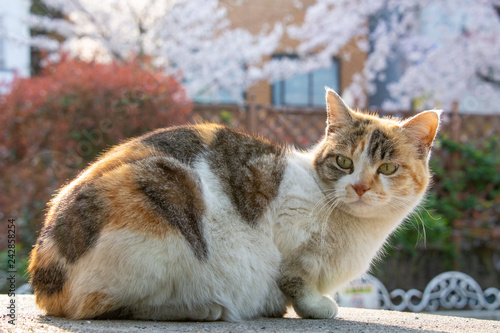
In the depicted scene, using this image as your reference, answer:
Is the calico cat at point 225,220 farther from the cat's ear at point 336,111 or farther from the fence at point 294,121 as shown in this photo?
the fence at point 294,121

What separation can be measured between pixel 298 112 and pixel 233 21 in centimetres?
359

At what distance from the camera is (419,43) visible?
7.81 meters

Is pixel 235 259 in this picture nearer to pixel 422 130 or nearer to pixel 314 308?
pixel 314 308

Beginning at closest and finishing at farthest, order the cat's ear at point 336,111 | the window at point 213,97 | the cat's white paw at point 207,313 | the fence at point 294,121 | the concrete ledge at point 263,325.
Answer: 1. the concrete ledge at point 263,325
2. the cat's white paw at point 207,313
3. the cat's ear at point 336,111
4. the fence at point 294,121
5. the window at point 213,97

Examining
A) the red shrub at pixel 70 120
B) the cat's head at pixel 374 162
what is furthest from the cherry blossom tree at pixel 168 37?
the cat's head at pixel 374 162

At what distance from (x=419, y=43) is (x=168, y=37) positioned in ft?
13.1

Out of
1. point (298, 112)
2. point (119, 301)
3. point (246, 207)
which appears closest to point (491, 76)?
point (298, 112)

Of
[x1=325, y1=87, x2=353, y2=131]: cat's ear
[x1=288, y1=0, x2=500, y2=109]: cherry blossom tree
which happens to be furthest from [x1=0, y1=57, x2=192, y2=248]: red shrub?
[x1=288, y1=0, x2=500, y2=109]: cherry blossom tree

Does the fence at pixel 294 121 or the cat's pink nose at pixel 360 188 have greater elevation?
the fence at pixel 294 121

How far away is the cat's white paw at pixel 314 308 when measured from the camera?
2039mm

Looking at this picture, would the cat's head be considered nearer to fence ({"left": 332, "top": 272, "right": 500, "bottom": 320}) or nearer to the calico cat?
the calico cat

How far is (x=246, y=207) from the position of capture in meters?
2.03

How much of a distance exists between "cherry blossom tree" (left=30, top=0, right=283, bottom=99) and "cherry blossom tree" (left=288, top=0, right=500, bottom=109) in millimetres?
931

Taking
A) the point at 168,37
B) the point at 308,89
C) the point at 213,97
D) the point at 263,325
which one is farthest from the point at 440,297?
the point at 308,89
